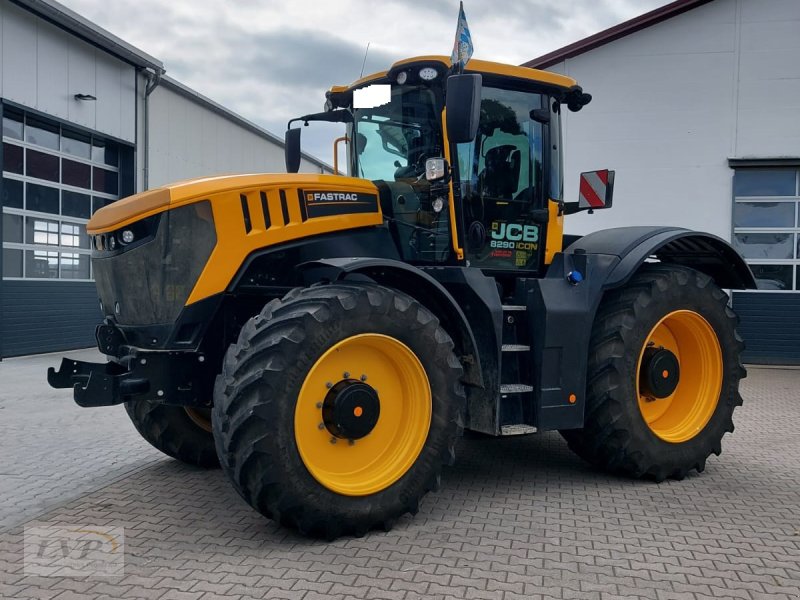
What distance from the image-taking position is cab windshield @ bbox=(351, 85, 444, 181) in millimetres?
5000

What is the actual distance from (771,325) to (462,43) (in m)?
10.1

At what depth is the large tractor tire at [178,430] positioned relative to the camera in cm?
534

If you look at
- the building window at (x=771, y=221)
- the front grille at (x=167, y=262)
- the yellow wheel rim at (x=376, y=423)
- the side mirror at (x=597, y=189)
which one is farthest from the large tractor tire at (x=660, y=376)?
the building window at (x=771, y=221)

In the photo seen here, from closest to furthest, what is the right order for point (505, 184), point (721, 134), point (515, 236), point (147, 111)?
1. point (505, 184)
2. point (515, 236)
3. point (721, 134)
4. point (147, 111)

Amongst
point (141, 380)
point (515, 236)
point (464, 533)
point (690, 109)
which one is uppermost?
point (690, 109)

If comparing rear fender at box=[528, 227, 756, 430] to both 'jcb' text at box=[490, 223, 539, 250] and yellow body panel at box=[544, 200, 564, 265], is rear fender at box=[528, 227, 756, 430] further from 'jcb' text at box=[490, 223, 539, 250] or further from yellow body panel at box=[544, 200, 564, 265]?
'jcb' text at box=[490, 223, 539, 250]

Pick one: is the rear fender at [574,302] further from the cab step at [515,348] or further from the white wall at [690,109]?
the white wall at [690,109]

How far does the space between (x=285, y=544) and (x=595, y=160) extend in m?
10.7

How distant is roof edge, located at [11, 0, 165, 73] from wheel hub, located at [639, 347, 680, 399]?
11.2 m

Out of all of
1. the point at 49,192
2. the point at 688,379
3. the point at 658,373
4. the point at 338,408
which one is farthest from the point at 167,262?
the point at 49,192

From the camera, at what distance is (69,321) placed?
1392 centimetres

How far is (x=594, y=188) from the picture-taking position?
552cm

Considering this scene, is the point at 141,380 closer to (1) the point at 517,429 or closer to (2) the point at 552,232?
(1) the point at 517,429

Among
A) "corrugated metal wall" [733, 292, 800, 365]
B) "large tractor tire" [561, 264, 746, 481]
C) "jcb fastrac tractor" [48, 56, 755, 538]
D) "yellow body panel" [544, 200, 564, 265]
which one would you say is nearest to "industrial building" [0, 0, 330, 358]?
"jcb fastrac tractor" [48, 56, 755, 538]
